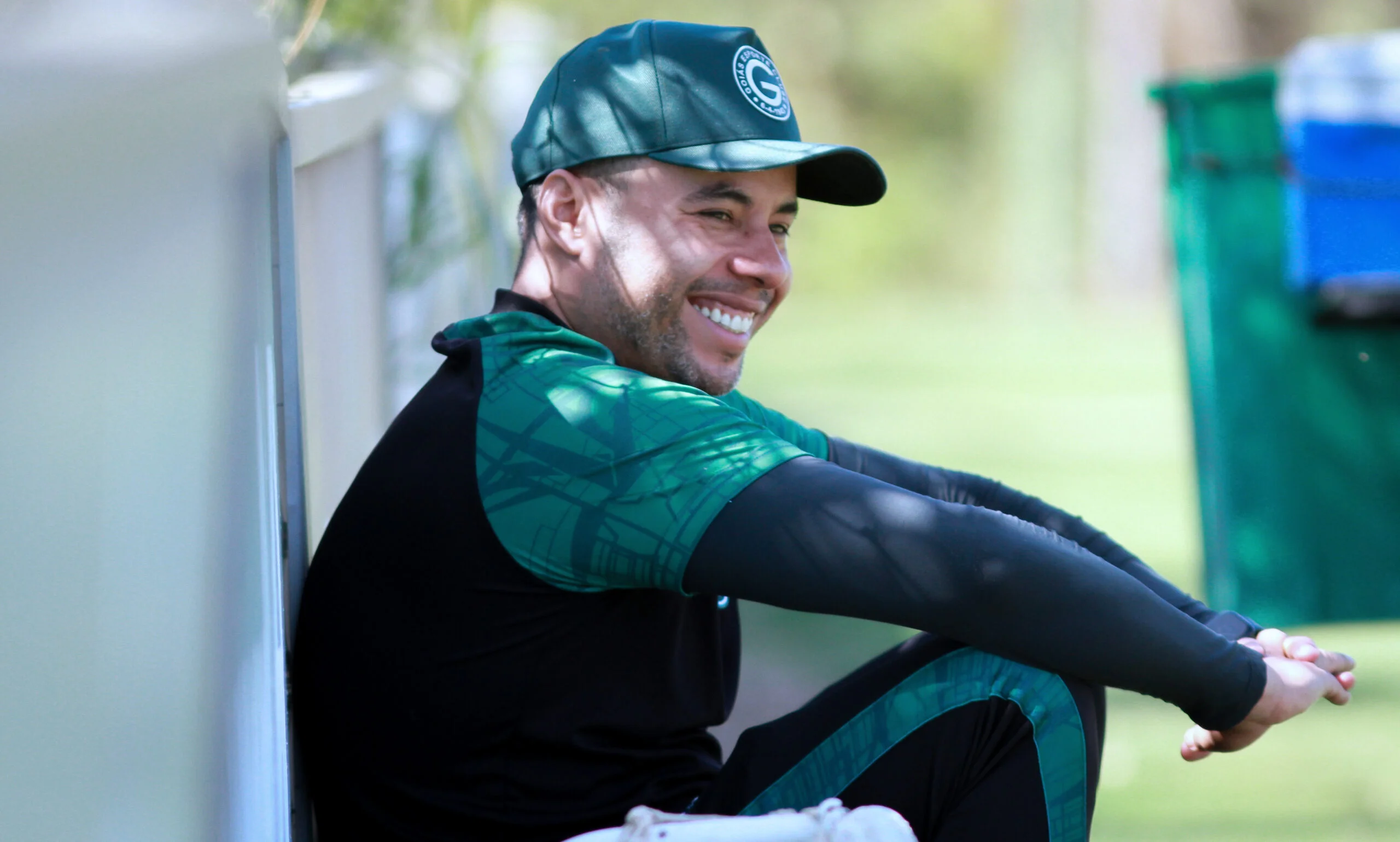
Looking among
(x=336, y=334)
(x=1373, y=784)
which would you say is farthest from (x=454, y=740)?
(x=1373, y=784)

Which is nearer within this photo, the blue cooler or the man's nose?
the man's nose

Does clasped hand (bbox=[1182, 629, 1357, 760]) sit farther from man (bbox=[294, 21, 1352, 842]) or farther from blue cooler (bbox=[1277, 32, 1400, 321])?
blue cooler (bbox=[1277, 32, 1400, 321])

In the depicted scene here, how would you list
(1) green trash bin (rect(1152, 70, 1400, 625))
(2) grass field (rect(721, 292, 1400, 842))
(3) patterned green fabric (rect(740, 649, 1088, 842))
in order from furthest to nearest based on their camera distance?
(1) green trash bin (rect(1152, 70, 1400, 625))
(2) grass field (rect(721, 292, 1400, 842))
(3) patterned green fabric (rect(740, 649, 1088, 842))

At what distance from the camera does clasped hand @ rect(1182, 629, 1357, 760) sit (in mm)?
1838

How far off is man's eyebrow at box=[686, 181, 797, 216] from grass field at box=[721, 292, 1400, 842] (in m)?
1.92

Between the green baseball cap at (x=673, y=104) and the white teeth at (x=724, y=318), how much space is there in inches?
8.3

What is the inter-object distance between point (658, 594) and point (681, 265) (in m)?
0.49

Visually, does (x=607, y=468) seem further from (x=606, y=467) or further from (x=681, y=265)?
(x=681, y=265)

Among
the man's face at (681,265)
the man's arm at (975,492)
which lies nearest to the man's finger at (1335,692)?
the man's arm at (975,492)

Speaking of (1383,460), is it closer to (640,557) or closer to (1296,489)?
(1296,489)

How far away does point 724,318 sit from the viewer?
211 cm

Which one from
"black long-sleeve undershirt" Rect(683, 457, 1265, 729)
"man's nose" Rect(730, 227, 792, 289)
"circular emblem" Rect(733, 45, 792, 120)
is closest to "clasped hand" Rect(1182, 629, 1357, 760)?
"black long-sleeve undershirt" Rect(683, 457, 1265, 729)

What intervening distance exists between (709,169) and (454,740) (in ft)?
2.70

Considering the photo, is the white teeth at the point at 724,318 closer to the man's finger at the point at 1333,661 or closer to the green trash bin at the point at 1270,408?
the man's finger at the point at 1333,661
